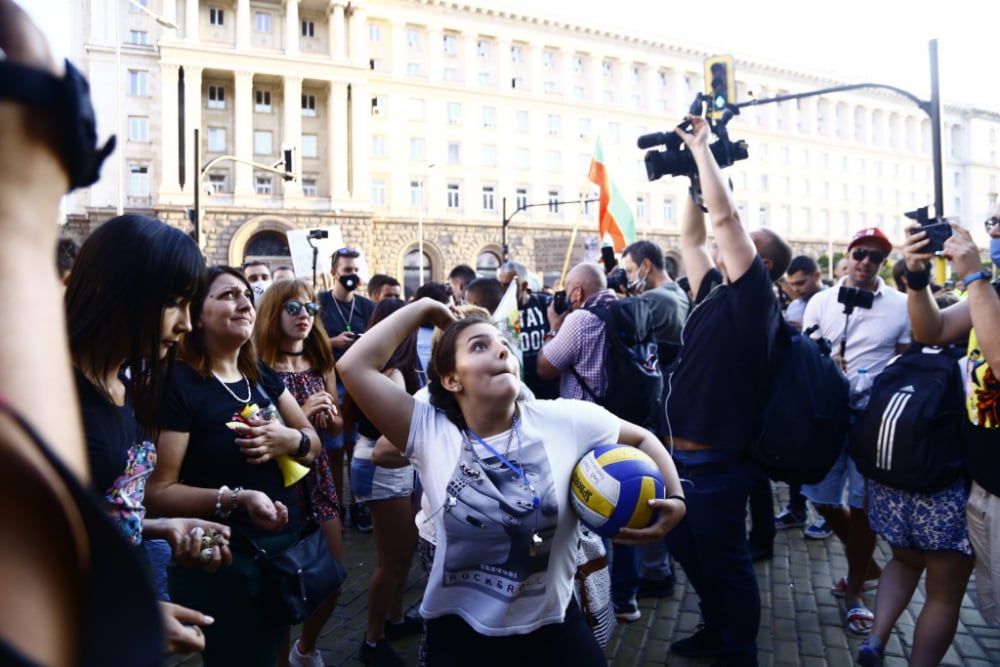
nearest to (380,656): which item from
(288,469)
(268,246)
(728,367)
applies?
(288,469)

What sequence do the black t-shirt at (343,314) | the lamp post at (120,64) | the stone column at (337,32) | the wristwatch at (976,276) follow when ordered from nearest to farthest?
the wristwatch at (976,276), the black t-shirt at (343,314), the lamp post at (120,64), the stone column at (337,32)

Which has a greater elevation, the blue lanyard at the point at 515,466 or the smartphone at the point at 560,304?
the smartphone at the point at 560,304

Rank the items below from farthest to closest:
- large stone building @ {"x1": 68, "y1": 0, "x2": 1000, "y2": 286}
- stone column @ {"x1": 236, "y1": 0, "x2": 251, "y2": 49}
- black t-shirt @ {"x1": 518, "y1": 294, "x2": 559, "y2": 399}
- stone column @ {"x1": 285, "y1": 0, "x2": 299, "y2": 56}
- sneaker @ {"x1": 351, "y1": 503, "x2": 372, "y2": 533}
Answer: stone column @ {"x1": 285, "y1": 0, "x2": 299, "y2": 56} < stone column @ {"x1": 236, "y1": 0, "x2": 251, "y2": 49} < large stone building @ {"x1": 68, "y1": 0, "x2": 1000, "y2": 286} < sneaker @ {"x1": 351, "y1": 503, "x2": 372, "y2": 533} < black t-shirt @ {"x1": 518, "y1": 294, "x2": 559, "y2": 399}

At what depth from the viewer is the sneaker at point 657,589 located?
16.4ft

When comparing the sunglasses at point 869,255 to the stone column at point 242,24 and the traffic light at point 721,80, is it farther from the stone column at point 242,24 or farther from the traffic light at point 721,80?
the stone column at point 242,24

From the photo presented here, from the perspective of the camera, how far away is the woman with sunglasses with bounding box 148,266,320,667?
2.61 m

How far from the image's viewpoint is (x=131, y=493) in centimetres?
214

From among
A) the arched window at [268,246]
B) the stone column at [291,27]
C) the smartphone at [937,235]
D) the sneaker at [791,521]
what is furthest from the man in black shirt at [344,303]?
the stone column at [291,27]

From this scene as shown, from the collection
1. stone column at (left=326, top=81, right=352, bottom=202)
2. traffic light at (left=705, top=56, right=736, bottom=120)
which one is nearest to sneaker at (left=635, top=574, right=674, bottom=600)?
traffic light at (left=705, top=56, right=736, bottom=120)

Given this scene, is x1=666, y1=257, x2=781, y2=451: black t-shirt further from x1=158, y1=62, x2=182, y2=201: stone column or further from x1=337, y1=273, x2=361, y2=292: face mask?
x1=158, y1=62, x2=182, y2=201: stone column

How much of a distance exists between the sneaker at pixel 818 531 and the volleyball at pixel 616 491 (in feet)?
15.0

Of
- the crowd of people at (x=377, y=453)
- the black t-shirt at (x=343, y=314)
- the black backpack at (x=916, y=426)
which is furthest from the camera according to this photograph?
the black t-shirt at (x=343, y=314)

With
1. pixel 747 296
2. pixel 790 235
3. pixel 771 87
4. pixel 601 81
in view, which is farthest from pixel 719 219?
pixel 771 87

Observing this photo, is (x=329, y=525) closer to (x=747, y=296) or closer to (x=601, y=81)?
(x=747, y=296)
